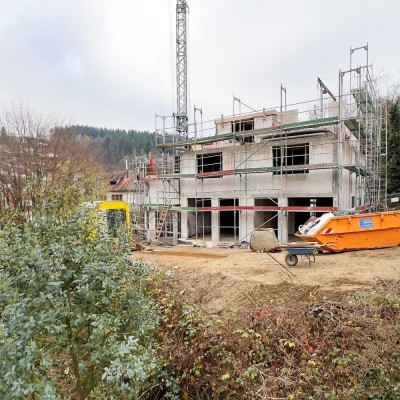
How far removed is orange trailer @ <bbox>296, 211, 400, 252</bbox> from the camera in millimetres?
10711

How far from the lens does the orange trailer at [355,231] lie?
10.7 meters

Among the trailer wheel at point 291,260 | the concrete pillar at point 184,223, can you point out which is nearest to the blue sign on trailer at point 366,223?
the trailer wheel at point 291,260

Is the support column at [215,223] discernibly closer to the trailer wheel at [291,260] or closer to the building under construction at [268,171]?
the building under construction at [268,171]

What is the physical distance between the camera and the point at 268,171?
17.4 m

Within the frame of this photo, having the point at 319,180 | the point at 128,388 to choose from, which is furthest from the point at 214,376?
the point at 319,180

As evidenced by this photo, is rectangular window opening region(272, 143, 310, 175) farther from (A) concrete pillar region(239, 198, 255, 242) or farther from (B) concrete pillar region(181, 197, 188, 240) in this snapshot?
(B) concrete pillar region(181, 197, 188, 240)

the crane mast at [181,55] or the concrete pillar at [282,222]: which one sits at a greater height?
the crane mast at [181,55]

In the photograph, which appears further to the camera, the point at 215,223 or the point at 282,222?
the point at 215,223

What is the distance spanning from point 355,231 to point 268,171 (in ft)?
23.3

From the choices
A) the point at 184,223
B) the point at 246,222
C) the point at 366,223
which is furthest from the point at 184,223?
the point at 366,223

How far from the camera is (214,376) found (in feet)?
Answer: 16.9

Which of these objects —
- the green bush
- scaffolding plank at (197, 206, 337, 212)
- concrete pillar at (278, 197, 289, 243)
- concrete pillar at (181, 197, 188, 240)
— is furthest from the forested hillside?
the green bush

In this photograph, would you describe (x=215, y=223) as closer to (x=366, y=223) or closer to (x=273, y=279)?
(x=366, y=223)

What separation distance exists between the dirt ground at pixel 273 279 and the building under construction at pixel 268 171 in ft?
20.6
